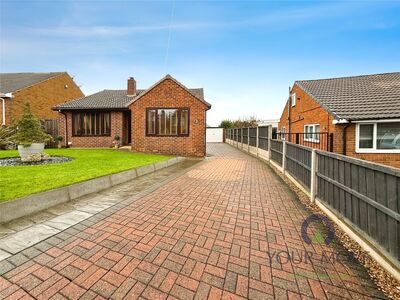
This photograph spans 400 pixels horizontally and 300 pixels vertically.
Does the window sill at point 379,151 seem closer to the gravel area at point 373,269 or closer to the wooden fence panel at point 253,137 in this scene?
the wooden fence panel at point 253,137

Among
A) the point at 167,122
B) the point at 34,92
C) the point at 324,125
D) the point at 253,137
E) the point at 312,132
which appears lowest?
the point at 253,137

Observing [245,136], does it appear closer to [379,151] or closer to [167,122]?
[167,122]

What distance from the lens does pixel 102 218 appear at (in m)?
3.92

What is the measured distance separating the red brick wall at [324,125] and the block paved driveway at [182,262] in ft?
29.5

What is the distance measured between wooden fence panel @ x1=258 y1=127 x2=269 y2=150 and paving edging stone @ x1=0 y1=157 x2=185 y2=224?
8.60m

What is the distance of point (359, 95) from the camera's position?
522 inches

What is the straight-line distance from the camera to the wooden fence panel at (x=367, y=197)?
2469 millimetres

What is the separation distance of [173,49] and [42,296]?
1757 centimetres

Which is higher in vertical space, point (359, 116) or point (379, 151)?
point (359, 116)

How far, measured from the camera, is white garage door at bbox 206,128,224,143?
35.6 metres

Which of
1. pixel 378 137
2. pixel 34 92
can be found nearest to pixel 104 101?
pixel 34 92

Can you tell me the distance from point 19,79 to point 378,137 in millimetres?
30333

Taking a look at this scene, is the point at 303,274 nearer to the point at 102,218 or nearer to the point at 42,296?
the point at 42,296

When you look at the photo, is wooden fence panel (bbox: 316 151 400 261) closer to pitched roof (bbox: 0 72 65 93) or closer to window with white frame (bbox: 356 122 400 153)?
window with white frame (bbox: 356 122 400 153)
